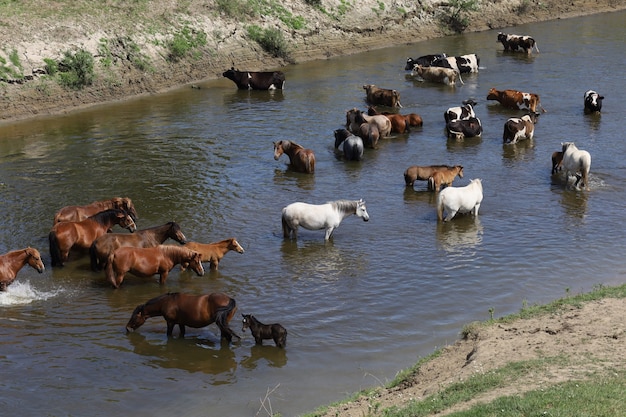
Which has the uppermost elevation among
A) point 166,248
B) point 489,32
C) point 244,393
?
point 489,32

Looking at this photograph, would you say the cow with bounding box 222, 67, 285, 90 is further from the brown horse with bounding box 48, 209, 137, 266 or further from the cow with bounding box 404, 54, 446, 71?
the brown horse with bounding box 48, 209, 137, 266

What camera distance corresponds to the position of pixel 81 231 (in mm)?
17109

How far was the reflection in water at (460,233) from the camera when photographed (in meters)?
17.9

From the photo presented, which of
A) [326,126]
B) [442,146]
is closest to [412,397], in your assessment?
[442,146]

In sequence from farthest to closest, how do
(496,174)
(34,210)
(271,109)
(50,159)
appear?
(271,109) → (50,159) → (496,174) → (34,210)

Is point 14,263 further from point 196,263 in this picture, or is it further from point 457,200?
point 457,200

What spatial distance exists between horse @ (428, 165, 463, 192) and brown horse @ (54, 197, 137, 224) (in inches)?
285

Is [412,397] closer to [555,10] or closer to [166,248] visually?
[166,248]

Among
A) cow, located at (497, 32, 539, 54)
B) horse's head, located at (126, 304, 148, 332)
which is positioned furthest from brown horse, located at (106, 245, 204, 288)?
cow, located at (497, 32, 539, 54)

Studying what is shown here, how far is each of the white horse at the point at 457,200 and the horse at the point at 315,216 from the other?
206 centimetres

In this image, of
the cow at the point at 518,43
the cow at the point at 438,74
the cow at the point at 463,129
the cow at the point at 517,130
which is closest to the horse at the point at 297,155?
the cow at the point at 463,129

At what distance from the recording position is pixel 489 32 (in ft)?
151

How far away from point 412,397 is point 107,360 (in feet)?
15.9

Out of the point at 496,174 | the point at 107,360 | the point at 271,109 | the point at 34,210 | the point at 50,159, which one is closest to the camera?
the point at 107,360
